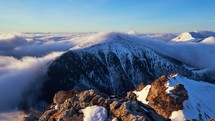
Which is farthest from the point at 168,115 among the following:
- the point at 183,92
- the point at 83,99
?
the point at 83,99

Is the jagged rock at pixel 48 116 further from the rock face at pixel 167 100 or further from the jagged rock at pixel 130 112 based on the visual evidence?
the rock face at pixel 167 100

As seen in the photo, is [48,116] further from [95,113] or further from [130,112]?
[130,112]

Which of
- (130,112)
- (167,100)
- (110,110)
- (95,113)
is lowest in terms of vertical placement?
(167,100)

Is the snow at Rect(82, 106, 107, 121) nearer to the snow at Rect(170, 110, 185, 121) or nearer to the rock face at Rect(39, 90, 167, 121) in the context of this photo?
the rock face at Rect(39, 90, 167, 121)

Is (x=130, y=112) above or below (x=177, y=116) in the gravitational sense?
above

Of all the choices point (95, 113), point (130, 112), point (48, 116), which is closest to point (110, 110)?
point (95, 113)

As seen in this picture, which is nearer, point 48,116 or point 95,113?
point 95,113

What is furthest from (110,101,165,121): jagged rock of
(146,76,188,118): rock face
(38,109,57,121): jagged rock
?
(146,76,188,118): rock face

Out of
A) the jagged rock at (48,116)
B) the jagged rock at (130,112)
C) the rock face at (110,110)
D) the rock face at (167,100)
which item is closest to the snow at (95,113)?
the rock face at (110,110)

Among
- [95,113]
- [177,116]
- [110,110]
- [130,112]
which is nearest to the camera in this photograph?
[130,112]
